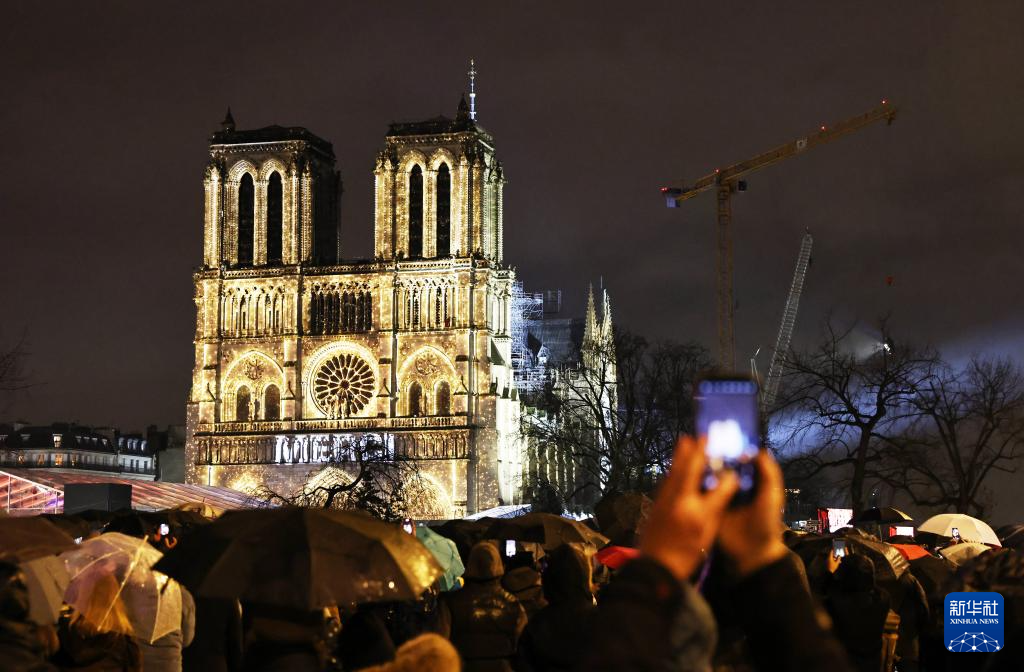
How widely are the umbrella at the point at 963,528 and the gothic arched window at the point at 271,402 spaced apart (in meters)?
61.1

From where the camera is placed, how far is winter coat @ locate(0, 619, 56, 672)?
6441 millimetres

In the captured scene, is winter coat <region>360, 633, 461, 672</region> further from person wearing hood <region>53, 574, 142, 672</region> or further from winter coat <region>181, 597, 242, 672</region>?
winter coat <region>181, 597, 242, 672</region>

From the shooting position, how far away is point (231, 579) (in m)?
7.83

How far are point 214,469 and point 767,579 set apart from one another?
261 ft

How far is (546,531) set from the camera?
2286 cm

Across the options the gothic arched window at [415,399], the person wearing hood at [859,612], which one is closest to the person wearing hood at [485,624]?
the person wearing hood at [859,612]

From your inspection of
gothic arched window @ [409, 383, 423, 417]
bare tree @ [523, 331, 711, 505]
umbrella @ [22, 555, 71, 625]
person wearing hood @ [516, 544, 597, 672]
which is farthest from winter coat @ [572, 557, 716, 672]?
gothic arched window @ [409, 383, 423, 417]

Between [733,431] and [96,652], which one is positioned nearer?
[733,431]

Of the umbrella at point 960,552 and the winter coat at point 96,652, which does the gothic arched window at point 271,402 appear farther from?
the winter coat at point 96,652

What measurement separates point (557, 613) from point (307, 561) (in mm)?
1448

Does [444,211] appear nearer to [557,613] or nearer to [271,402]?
[271,402]

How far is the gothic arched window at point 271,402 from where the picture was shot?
82.3m

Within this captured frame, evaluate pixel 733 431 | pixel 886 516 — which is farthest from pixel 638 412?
pixel 733 431

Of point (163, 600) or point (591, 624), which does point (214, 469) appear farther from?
point (591, 624)
